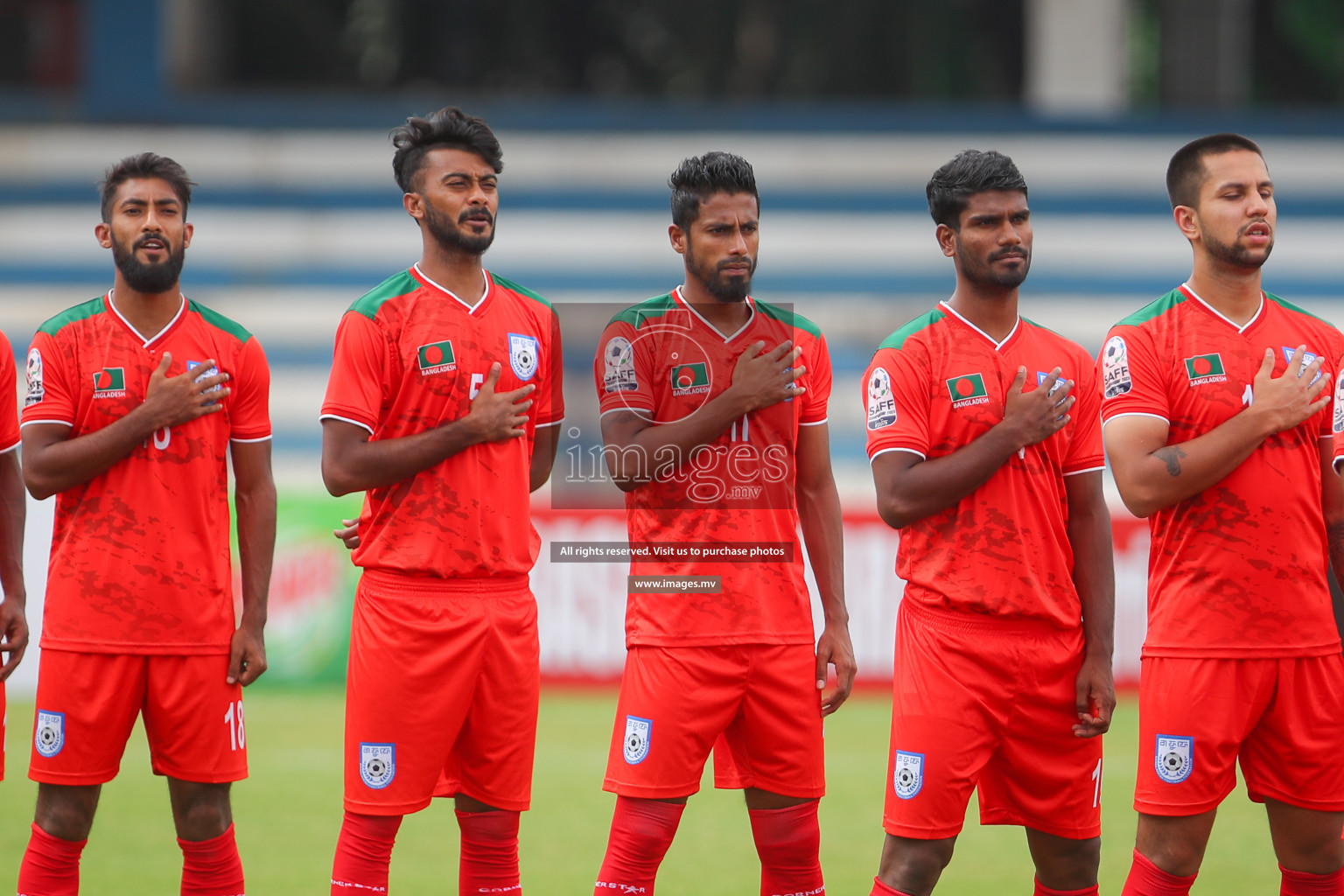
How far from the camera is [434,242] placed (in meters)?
4.23

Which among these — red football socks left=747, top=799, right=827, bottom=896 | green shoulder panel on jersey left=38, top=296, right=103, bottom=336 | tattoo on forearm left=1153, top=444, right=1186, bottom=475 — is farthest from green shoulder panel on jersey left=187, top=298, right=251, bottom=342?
tattoo on forearm left=1153, top=444, right=1186, bottom=475

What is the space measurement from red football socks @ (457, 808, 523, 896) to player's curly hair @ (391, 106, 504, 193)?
1855mm

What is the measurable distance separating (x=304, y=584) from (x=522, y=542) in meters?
6.39

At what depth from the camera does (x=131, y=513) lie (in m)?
4.36

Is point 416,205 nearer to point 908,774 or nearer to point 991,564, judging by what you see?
point 991,564

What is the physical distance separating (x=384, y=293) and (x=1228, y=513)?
8.22ft

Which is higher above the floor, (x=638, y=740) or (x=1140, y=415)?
(x=1140, y=415)

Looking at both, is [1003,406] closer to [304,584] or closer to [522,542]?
[522,542]

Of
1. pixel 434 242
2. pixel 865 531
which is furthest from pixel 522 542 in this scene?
pixel 865 531

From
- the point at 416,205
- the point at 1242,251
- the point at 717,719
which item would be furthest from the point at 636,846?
the point at 1242,251

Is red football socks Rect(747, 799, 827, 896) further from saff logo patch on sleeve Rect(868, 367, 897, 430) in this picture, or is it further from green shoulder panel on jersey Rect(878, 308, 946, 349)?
→ green shoulder panel on jersey Rect(878, 308, 946, 349)

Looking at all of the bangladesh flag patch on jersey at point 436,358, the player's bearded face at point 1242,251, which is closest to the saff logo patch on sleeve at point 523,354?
the bangladesh flag patch on jersey at point 436,358

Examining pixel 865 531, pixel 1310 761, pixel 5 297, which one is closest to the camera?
pixel 1310 761

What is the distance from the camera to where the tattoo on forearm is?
12.7 feet
